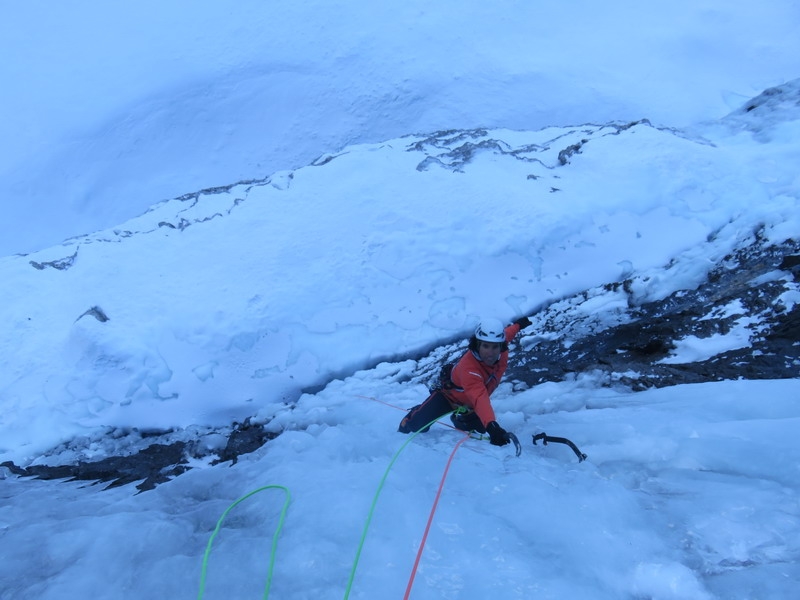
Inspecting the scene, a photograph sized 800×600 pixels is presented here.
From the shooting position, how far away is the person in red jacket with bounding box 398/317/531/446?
3.48 meters

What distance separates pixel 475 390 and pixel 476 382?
2.4 inches

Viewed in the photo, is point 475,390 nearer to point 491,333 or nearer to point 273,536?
point 491,333

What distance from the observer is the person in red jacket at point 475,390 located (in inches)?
137

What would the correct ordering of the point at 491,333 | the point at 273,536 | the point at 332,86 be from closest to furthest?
the point at 273,536, the point at 491,333, the point at 332,86

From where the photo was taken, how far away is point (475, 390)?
11.7 ft

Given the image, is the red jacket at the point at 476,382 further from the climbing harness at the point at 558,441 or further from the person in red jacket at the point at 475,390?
the climbing harness at the point at 558,441

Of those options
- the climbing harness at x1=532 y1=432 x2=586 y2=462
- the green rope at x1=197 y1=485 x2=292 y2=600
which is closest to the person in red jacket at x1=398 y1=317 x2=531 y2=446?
the climbing harness at x1=532 y1=432 x2=586 y2=462

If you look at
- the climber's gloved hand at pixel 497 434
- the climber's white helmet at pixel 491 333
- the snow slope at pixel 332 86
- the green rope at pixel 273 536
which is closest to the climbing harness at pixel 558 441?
the climber's gloved hand at pixel 497 434

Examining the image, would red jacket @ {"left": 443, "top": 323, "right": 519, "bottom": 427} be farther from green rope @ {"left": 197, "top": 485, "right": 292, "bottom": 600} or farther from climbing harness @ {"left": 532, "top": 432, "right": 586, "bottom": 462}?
green rope @ {"left": 197, "top": 485, "right": 292, "bottom": 600}

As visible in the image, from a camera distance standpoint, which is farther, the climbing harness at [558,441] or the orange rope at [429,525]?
the climbing harness at [558,441]

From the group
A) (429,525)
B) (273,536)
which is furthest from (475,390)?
(273,536)

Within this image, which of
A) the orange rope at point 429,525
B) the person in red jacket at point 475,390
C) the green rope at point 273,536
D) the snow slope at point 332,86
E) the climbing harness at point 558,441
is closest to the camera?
the orange rope at point 429,525

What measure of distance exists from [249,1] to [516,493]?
17.1 meters

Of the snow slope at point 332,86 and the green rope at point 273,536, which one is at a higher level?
the snow slope at point 332,86
